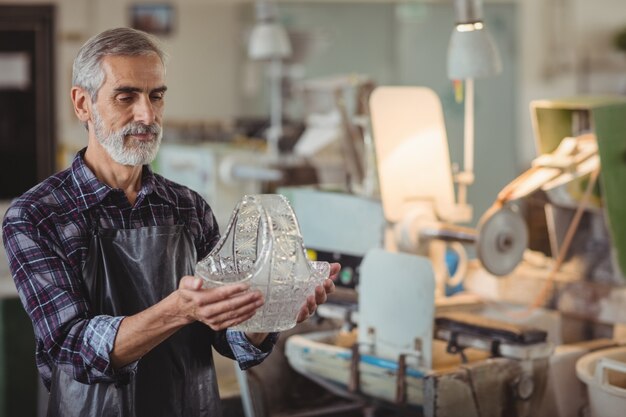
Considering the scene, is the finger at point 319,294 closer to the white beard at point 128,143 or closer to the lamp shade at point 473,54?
the white beard at point 128,143

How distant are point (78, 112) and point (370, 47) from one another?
6.28 metres

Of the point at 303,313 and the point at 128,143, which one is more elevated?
the point at 128,143

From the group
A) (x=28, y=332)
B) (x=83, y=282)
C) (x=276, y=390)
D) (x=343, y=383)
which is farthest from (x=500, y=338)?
(x=28, y=332)

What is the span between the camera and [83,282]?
1.96 metres

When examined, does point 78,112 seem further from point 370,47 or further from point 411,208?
point 370,47

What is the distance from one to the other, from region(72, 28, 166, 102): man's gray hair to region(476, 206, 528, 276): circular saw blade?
1.32 m

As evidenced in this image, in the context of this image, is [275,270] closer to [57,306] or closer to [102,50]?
[57,306]

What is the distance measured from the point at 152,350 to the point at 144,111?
1.64 feet

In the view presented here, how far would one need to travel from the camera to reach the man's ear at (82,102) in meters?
2.01

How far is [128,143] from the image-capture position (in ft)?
6.43

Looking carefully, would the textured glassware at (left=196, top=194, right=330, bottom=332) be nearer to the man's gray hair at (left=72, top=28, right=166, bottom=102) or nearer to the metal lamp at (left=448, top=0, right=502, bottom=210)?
the man's gray hair at (left=72, top=28, right=166, bottom=102)

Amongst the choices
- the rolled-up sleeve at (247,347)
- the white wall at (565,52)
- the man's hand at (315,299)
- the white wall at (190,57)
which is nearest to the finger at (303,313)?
the man's hand at (315,299)

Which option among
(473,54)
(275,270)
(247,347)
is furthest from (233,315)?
(473,54)

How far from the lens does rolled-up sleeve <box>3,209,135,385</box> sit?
1.81m
